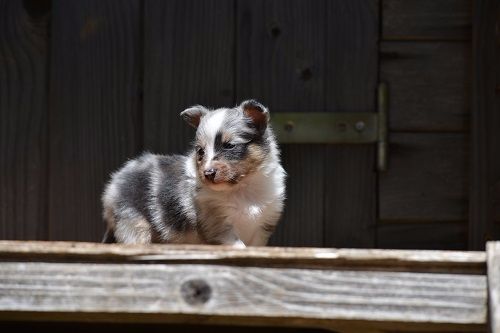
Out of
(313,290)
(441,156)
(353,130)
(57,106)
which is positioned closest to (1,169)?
(57,106)

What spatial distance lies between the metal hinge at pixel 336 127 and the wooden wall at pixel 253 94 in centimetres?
5

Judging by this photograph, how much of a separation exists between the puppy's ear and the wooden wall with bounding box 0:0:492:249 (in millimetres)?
569

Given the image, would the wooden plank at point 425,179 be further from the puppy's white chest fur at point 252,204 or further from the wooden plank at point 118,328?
the wooden plank at point 118,328

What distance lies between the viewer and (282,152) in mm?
3961

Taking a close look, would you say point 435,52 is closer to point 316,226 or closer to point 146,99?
point 316,226

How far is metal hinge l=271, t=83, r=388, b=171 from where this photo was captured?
3.91 metres

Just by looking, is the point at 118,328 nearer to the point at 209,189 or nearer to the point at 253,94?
the point at 209,189


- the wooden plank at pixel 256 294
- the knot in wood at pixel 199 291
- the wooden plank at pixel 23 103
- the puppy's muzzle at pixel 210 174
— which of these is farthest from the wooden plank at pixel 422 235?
the knot in wood at pixel 199 291

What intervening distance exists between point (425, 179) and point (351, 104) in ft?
1.58

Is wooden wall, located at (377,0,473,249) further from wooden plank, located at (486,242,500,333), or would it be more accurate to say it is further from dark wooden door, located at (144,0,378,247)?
wooden plank, located at (486,242,500,333)

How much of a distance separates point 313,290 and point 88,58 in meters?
2.25

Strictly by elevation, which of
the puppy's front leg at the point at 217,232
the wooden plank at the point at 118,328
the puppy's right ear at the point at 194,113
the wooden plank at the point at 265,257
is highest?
the puppy's right ear at the point at 194,113

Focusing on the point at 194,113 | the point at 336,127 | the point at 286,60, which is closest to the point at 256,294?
the point at 194,113

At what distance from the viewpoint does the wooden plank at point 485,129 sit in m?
3.88
